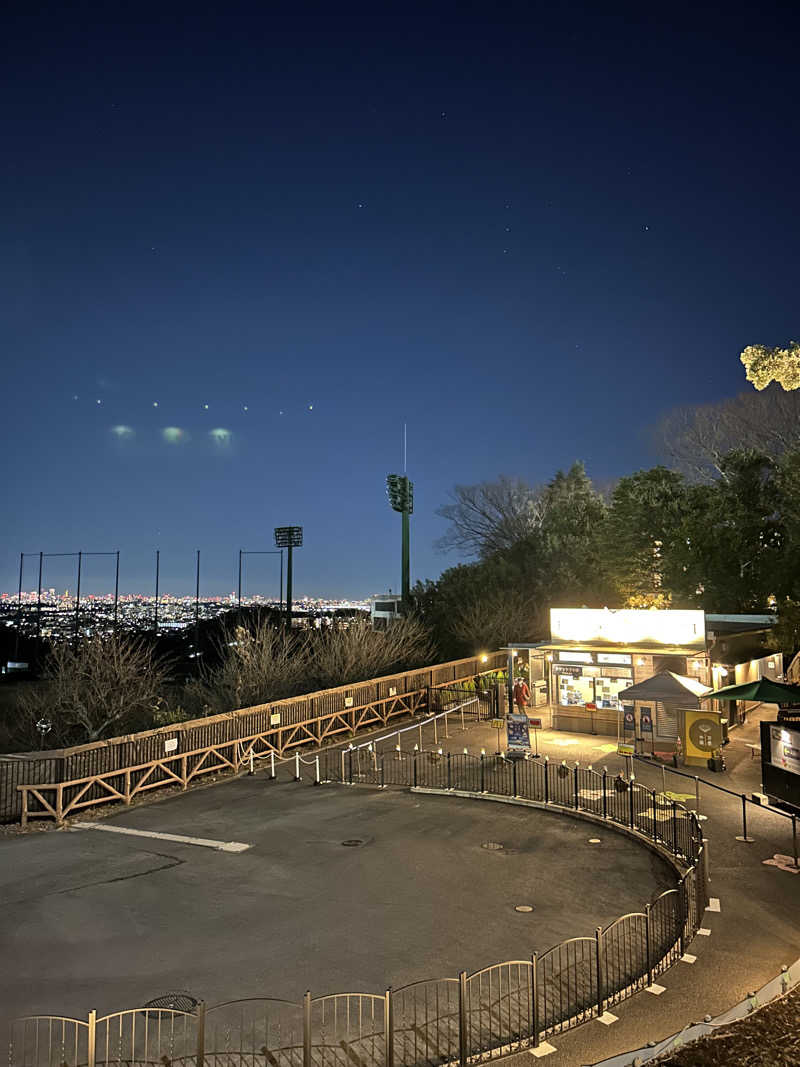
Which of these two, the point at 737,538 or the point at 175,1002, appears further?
the point at 737,538

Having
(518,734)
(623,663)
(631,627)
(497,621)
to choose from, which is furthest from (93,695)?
(497,621)

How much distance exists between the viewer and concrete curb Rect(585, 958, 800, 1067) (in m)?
6.30

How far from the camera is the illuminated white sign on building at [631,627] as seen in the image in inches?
917

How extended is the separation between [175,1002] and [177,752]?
423 inches

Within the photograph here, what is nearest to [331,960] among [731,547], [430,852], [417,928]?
[417,928]

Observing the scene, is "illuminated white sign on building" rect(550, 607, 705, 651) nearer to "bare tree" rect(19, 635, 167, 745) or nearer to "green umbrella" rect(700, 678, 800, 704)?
"green umbrella" rect(700, 678, 800, 704)

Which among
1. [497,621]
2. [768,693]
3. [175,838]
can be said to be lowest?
[175,838]

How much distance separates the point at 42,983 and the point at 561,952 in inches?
240

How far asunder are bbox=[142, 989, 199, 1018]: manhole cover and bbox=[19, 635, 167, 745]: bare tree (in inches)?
636

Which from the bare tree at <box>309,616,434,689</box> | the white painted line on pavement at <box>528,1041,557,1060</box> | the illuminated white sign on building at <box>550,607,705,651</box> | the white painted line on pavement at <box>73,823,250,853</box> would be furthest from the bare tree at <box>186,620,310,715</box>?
the white painted line on pavement at <box>528,1041,557,1060</box>

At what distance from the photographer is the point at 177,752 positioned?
18.0 metres

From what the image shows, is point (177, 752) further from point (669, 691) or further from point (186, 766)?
point (669, 691)

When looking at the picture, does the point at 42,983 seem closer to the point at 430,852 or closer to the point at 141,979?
the point at 141,979

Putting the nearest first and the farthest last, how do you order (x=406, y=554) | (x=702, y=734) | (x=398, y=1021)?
(x=398, y=1021)
(x=702, y=734)
(x=406, y=554)
